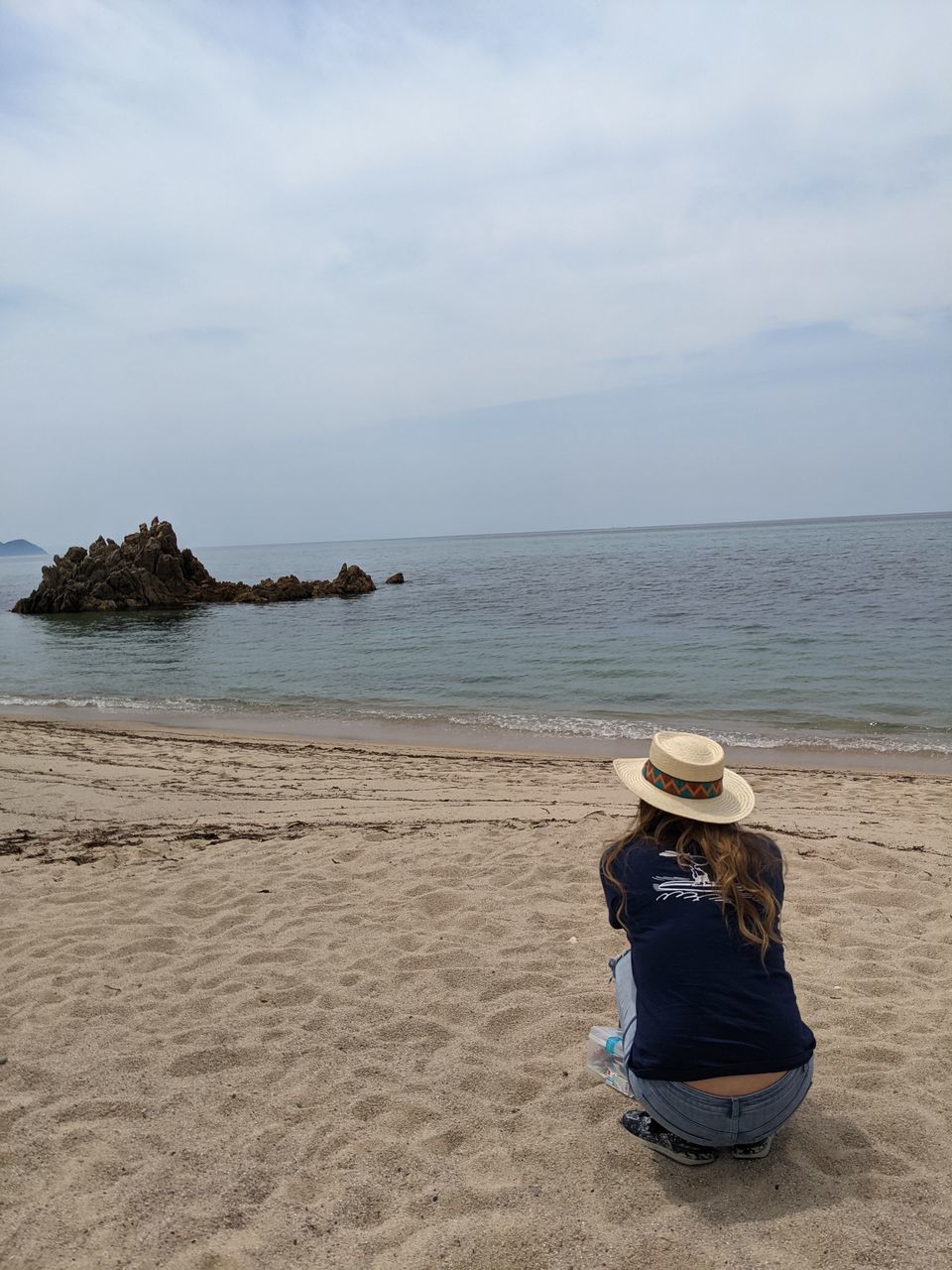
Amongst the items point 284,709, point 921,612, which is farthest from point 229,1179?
point 921,612

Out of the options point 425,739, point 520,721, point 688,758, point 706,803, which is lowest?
point 425,739

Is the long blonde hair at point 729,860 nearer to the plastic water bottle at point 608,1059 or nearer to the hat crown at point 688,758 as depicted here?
the hat crown at point 688,758

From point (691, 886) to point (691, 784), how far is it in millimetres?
350

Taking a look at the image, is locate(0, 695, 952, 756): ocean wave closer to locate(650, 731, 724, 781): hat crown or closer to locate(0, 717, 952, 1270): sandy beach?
locate(0, 717, 952, 1270): sandy beach

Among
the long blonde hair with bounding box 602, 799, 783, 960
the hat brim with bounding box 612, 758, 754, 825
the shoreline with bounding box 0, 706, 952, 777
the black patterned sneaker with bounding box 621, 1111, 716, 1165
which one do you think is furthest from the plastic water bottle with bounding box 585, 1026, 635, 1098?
the shoreline with bounding box 0, 706, 952, 777

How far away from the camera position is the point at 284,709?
50.8ft

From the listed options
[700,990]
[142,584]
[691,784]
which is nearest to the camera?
[700,990]

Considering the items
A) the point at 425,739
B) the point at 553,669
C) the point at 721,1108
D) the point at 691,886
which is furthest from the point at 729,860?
the point at 553,669

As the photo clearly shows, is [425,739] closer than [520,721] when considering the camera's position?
Yes

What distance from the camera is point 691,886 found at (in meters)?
2.82

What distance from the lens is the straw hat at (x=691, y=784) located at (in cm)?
291

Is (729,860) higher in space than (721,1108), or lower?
higher

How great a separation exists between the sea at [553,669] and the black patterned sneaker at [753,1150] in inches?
342

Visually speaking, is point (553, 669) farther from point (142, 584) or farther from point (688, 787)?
point (142, 584)
